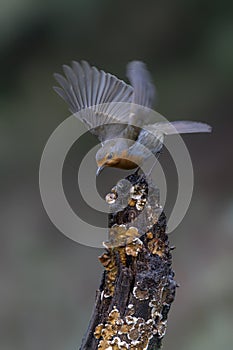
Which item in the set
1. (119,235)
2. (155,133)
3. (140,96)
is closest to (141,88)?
(140,96)

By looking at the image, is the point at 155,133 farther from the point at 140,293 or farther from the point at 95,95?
the point at 140,293

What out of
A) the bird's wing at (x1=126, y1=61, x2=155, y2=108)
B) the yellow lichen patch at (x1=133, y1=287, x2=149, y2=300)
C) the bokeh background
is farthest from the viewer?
the bokeh background

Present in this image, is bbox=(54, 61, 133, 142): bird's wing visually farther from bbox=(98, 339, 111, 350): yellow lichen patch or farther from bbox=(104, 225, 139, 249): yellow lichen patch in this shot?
bbox=(98, 339, 111, 350): yellow lichen patch

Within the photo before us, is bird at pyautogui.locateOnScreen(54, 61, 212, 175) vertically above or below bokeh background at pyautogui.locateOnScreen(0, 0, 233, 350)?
below

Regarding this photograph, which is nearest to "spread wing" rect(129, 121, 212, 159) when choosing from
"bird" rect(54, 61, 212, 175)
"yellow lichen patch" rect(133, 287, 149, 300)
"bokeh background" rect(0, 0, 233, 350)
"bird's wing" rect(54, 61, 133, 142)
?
"bird" rect(54, 61, 212, 175)

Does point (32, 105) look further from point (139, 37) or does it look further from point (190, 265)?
point (190, 265)

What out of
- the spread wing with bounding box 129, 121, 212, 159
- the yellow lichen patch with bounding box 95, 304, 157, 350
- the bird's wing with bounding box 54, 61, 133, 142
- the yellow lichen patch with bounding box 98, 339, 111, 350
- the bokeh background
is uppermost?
the bokeh background

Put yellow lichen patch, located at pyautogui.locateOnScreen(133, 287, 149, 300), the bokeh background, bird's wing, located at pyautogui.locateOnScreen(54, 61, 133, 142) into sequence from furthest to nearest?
the bokeh background, bird's wing, located at pyautogui.locateOnScreen(54, 61, 133, 142), yellow lichen patch, located at pyautogui.locateOnScreen(133, 287, 149, 300)

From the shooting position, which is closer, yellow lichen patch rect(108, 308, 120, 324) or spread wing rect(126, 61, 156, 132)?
yellow lichen patch rect(108, 308, 120, 324)
